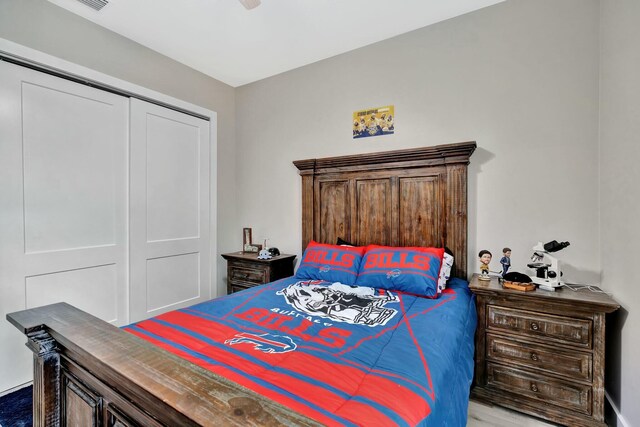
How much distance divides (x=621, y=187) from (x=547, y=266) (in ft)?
1.95

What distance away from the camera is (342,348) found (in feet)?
4.18

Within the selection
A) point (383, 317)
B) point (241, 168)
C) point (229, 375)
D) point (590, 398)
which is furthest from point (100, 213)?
point (590, 398)

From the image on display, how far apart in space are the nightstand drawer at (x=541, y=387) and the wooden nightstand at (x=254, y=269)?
193 cm

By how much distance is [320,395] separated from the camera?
93 centimetres

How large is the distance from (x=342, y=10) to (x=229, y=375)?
2.57 metres

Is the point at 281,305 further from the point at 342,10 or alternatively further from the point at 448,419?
the point at 342,10

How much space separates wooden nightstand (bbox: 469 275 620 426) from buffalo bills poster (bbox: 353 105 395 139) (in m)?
1.55

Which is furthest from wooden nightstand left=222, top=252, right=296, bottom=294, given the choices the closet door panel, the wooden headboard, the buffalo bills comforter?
the closet door panel

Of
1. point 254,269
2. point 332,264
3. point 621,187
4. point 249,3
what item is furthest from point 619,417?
point 249,3

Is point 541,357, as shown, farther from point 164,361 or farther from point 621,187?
point 164,361

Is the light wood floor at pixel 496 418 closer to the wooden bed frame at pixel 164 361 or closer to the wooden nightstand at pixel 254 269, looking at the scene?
the wooden bed frame at pixel 164 361

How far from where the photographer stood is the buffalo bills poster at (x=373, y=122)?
8.89 ft

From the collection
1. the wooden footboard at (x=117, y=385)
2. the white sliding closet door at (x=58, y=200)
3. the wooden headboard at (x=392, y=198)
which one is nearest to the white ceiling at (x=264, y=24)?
the white sliding closet door at (x=58, y=200)

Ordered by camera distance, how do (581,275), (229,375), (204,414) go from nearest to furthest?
(204,414) < (229,375) < (581,275)
